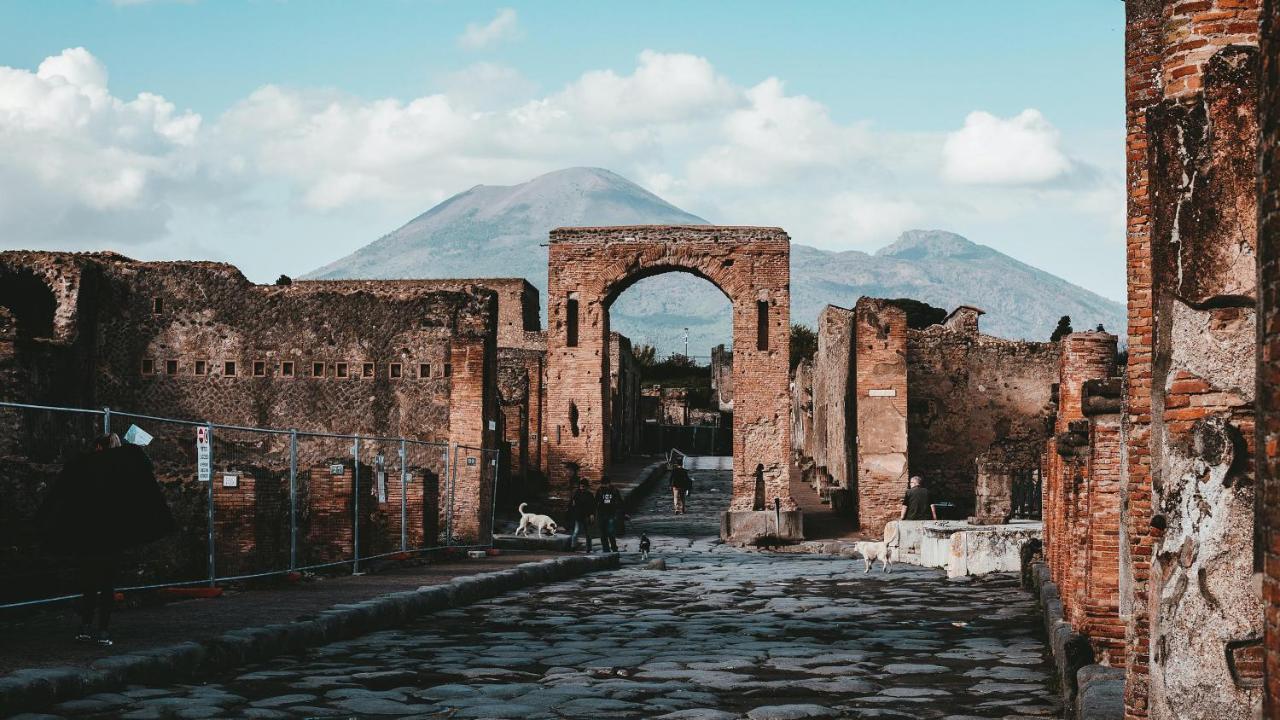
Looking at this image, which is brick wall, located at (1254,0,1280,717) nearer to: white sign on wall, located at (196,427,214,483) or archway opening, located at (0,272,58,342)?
white sign on wall, located at (196,427,214,483)

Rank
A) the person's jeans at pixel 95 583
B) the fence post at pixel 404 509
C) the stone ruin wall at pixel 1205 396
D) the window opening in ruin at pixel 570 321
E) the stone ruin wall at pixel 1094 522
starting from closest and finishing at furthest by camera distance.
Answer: the stone ruin wall at pixel 1205 396 → the stone ruin wall at pixel 1094 522 → the person's jeans at pixel 95 583 → the fence post at pixel 404 509 → the window opening in ruin at pixel 570 321

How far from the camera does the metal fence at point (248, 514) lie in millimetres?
12293

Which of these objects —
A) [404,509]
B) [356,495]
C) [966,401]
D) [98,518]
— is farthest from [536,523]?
[98,518]

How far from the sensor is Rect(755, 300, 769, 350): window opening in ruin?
26781 mm

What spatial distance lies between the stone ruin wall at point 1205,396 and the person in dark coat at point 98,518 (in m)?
5.67

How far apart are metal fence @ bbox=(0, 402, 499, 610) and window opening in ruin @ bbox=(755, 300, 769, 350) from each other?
6.96m

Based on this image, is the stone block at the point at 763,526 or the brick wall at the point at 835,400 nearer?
the stone block at the point at 763,526

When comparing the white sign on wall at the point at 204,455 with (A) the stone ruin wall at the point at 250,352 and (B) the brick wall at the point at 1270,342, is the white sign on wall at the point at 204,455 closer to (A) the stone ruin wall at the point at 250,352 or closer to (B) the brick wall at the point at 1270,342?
(B) the brick wall at the point at 1270,342

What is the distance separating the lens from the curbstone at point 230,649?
6407mm

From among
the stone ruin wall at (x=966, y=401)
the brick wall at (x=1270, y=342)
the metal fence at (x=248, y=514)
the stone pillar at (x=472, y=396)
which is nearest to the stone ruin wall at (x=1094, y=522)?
the brick wall at (x=1270, y=342)

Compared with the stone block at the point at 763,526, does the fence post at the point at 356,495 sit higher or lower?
higher

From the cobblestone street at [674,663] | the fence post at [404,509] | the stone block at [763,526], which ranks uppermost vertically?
the fence post at [404,509]

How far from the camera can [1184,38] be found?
5336 mm

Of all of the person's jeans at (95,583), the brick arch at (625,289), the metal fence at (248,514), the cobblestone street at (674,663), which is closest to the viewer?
the cobblestone street at (674,663)
